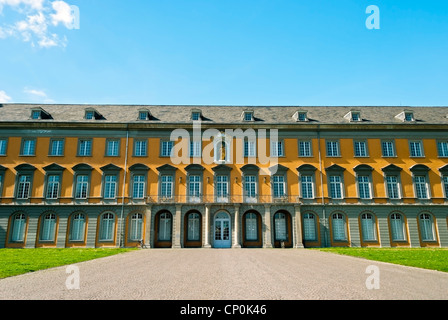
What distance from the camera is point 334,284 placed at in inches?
377

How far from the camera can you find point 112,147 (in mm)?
30047

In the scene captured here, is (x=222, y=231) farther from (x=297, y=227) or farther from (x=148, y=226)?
(x=297, y=227)

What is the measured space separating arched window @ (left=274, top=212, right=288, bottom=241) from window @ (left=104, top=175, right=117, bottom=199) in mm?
15597

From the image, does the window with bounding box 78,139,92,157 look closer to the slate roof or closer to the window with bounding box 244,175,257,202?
the slate roof

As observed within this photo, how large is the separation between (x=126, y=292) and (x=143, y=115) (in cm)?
2534

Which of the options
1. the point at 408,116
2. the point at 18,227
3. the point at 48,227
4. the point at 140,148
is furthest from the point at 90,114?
the point at 408,116

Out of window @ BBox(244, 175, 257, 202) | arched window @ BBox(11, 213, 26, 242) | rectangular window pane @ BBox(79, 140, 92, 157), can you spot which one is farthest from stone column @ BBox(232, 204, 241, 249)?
arched window @ BBox(11, 213, 26, 242)

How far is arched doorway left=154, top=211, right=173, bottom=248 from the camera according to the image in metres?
28.2

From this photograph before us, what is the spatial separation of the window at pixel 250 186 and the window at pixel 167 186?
281 inches

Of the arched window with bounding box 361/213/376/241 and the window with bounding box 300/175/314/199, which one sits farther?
the window with bounding box 300/175/314/199

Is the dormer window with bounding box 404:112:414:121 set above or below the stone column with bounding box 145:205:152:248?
above

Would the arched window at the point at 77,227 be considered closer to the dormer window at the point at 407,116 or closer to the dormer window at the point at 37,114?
the dormer window at the point at 37,114

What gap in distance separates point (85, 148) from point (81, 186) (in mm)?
3767
